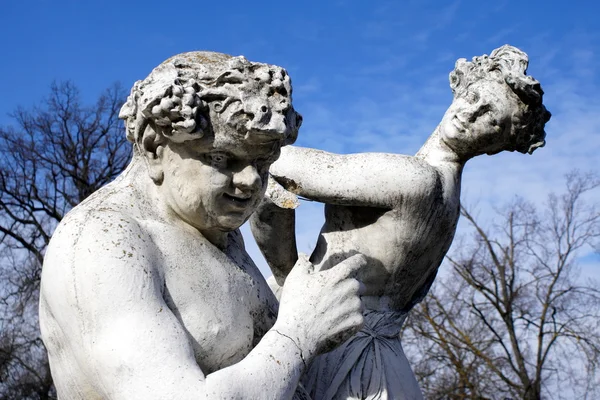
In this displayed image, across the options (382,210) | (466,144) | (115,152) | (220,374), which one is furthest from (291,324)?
(115,152)

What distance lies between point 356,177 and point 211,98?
1038 millimetres

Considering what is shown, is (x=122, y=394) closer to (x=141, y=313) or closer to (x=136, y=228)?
(x=141, y=313)

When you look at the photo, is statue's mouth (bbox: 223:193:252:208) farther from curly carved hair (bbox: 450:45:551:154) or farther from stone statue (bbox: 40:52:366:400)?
curly carved hair (bbox: 450:45:551:154)

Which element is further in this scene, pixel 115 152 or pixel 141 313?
pixel 115 152

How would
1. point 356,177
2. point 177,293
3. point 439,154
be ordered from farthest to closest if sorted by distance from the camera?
point 439,154 → point 356,177 → point 177,293

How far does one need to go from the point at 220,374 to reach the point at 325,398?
40.3 inches

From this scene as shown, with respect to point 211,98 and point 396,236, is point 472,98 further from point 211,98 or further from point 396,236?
point 211,98

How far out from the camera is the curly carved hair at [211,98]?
2406 millimetres

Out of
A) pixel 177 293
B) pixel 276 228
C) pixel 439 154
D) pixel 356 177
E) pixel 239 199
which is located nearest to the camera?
Answer: pixel 177 293

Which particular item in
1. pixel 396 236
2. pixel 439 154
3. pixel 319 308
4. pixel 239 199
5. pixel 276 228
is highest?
pixel 439 154

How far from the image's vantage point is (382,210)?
3424 mm

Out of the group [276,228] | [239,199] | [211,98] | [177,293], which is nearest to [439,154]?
[276,228]

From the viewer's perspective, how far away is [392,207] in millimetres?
3383

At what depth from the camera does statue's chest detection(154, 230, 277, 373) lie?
245 cm
